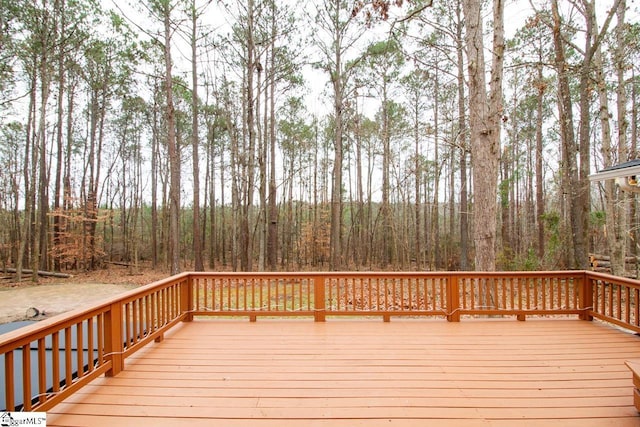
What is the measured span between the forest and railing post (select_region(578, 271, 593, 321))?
129 centimetres

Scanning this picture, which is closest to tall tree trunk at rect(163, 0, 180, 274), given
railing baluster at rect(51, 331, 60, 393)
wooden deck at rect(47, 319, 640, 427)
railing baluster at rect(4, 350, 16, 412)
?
wooden deck at rect(47, 319, 640, 427)

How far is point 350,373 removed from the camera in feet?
8.22

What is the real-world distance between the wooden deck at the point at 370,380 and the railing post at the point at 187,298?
1.33ft

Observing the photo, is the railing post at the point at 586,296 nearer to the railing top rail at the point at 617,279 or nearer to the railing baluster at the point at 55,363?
the railing top rail at the point at 617,279

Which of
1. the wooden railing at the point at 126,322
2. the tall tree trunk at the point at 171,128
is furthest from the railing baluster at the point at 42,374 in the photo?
the tall tree trunk at the point at 171,128

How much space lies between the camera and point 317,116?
50.1 ft

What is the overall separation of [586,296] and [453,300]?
1831mm

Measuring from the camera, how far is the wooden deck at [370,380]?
1.92 metres

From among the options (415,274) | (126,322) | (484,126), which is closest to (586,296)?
(415,274)

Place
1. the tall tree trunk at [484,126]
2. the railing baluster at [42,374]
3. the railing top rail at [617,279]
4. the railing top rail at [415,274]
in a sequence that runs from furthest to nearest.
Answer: the tall tree trunk at [484,126] → the railing top rail at [415,274] → the railing top rail at [617,279] → the railing baluster at [42,374]

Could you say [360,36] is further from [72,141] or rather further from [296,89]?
[72,141]

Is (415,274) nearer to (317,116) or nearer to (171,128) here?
(171,128)

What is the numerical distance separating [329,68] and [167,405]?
9576 millimetres

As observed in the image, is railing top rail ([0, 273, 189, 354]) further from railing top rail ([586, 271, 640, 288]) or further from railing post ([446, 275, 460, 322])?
railing top rail ([586, 271, 640, 288])
